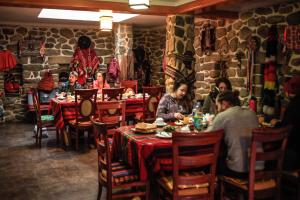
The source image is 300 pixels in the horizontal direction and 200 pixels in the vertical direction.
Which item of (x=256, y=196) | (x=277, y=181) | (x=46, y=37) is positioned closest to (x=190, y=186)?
(x=256, y=196)

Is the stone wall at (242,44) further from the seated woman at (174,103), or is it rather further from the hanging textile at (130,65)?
the seated woman at (174,103)

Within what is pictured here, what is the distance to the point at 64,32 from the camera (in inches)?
331

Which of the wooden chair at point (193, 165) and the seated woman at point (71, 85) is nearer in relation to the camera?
the wooden chair at point (193, 165)

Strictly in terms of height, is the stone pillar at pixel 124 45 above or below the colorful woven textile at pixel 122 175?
above

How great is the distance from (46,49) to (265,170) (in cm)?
689

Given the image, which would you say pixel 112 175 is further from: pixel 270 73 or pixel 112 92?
pixel 270 73

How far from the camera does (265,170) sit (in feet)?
9.05

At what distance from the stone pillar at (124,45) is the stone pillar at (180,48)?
2.99m

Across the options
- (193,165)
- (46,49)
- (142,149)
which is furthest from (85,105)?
(46,49)

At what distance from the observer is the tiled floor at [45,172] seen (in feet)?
11.6

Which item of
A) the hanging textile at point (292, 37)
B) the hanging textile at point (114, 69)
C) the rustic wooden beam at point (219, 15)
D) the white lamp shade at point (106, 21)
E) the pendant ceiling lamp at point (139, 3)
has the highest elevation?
the rustic wooden beam at point (219, 15)

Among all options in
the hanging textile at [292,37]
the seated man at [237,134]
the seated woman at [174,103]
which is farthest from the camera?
the hanging textile at [292,37]

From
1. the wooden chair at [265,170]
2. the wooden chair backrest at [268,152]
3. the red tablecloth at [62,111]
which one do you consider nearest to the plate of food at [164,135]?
the wooden chair at [265,170]

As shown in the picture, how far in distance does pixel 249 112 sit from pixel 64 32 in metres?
6.80
